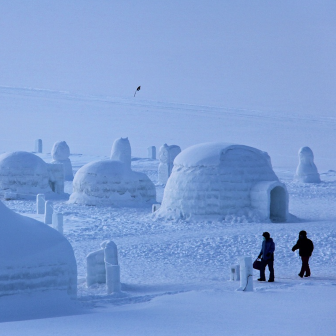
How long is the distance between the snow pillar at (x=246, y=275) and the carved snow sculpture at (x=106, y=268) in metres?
1.98

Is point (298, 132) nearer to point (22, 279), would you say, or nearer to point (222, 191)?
point (222, 191)

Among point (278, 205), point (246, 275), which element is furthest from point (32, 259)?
point (278, 205)

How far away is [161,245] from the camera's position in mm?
16297

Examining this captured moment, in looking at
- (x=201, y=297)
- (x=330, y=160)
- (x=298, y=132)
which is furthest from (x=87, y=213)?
(x=298, y=132)

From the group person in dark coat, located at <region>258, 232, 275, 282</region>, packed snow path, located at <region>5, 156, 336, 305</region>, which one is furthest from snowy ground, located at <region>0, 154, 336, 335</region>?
person in dark coat, located at <region>258, 232, 275, 282</region>

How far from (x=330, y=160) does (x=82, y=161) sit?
19670 millimetres

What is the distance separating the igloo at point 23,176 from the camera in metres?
29.1

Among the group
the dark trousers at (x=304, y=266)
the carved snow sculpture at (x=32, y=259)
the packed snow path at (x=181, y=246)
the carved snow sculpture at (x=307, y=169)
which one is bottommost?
the packed snow path at (x=181, y=246)

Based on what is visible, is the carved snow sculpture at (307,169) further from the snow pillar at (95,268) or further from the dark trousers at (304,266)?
the snow pillar at (95,268)

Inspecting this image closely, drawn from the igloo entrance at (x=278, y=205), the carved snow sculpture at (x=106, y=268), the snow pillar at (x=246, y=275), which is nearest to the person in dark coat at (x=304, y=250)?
the snow pillar at (x=246, y=275)

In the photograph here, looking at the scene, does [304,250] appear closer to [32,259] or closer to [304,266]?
[304,266]

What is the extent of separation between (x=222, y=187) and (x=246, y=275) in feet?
33.3

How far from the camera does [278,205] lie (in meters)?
21.8

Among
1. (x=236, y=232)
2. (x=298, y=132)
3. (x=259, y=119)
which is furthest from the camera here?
(x=259, y=119)
